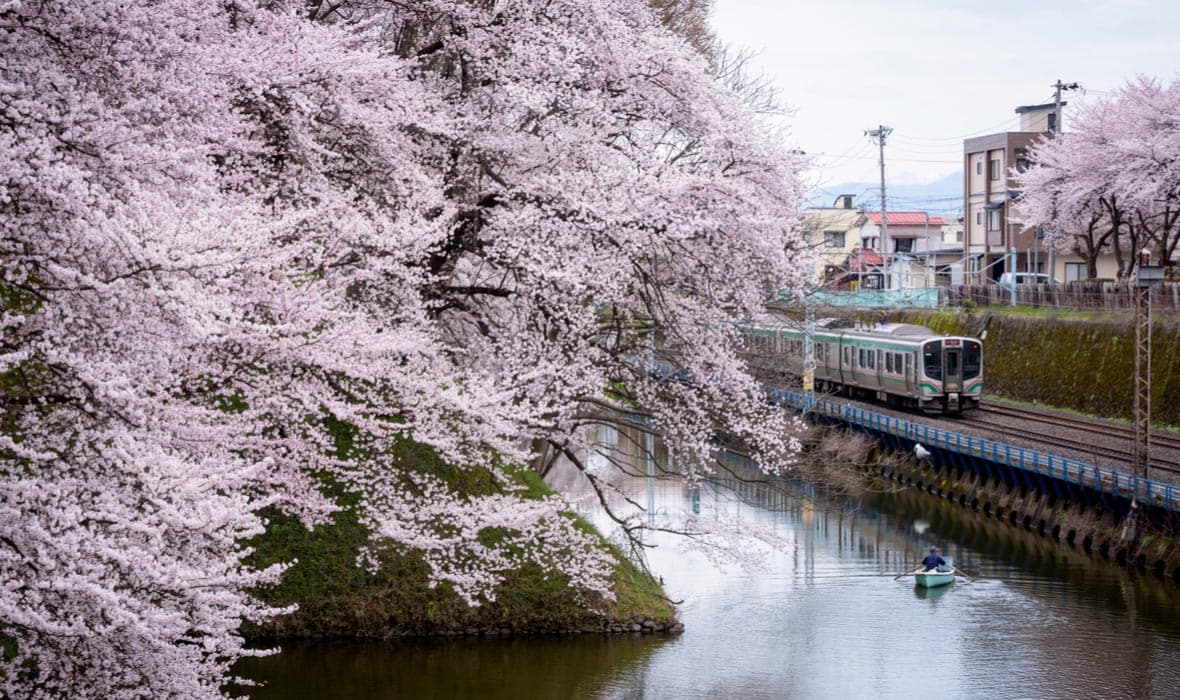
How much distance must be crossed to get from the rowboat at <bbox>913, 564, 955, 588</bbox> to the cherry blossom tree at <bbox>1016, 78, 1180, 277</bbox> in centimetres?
1483

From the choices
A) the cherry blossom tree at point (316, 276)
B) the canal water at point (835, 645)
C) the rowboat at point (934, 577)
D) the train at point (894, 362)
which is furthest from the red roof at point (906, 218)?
the cherry blossom tree at point (316, 276)

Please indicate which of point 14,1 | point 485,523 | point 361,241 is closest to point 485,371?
point 485,523

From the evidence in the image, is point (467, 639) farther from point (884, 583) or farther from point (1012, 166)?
point (1012, 166)

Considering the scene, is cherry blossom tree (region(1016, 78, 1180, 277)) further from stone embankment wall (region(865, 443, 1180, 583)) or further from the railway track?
stone embankment wall (region(865, 443, 1180, 583))

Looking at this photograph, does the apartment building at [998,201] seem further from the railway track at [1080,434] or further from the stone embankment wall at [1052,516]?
the stone embankment wall at [1052,516]

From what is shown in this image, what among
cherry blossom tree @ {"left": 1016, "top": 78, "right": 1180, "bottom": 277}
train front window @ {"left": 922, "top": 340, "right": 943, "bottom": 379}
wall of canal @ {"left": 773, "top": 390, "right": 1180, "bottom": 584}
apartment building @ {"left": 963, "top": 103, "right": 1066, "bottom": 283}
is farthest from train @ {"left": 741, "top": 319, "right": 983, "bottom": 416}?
apartment building @ {"left": 963, "top": 103, "right": 1066, "bottom": 283}

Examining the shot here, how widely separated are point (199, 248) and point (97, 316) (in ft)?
2.04

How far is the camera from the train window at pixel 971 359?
30234 mm

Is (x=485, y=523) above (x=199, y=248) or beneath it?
beneath

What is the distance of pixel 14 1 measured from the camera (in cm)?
586

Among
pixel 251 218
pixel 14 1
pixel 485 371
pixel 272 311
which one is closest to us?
pixel 14 1

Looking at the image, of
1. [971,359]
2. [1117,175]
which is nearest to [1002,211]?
[1117,175]

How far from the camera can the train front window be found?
30.0 metres

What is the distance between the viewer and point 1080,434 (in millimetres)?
26406
